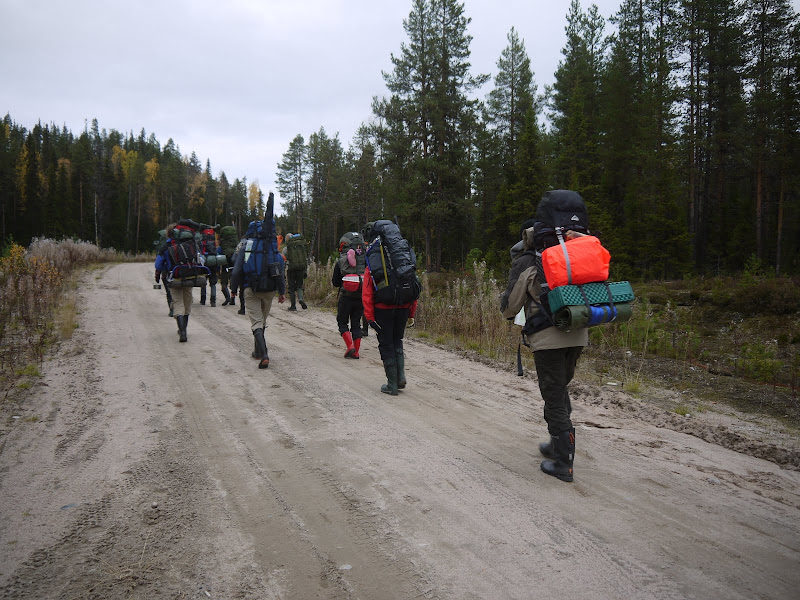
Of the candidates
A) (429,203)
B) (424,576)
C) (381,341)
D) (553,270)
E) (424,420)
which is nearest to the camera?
(424,576)

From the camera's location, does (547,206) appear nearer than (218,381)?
Yes

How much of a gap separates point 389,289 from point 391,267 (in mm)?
277

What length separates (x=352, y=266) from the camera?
8773 mm

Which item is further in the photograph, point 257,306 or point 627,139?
point 627,139

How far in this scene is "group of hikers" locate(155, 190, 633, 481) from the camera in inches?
145

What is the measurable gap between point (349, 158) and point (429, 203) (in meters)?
13.9

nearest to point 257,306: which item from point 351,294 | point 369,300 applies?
point 351,294

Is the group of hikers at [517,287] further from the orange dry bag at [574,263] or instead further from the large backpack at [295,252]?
the large backpack at [295,252]

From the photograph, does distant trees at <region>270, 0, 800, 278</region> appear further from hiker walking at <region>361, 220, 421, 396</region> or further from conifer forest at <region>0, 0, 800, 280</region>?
hiker walking at <region>361, 220, 421, 396</region>

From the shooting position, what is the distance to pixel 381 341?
20.7ft

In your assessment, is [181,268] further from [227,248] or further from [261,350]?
[227,248]

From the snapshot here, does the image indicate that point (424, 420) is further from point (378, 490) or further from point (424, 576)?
point (424, 576)

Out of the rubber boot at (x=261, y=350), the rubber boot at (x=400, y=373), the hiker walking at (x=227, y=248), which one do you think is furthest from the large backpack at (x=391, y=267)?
the hiker walking at (x=227, y=248)

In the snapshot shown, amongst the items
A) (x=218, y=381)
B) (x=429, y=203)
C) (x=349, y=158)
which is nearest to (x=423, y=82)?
(x=429, y=203)
